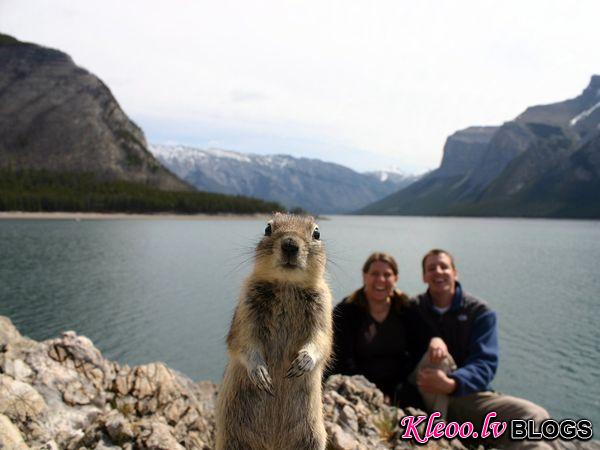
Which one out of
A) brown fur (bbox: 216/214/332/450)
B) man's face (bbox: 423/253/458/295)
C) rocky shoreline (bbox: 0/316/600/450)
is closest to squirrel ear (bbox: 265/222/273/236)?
brown fur (bbox: 216/214/332/450)

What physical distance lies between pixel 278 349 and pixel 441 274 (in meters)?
5.26

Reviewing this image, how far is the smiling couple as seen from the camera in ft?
30.3

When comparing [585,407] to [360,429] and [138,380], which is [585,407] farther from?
[138,380]

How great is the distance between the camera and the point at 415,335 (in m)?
9.64

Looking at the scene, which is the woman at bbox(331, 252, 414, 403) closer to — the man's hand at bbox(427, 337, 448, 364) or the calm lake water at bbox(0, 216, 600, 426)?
the calm lake water at bbox(0, 216, 600, 426)

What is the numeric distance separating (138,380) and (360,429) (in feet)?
15.4

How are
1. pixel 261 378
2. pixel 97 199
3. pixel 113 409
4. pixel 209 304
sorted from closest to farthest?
pixel 261 378 → pixel 113 409 → pixel 209 304 → pixel 97 199

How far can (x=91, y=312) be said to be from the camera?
31.1 meters

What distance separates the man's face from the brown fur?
15.3ft

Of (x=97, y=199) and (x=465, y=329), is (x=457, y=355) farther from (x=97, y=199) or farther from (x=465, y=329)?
(x=97, y=199)


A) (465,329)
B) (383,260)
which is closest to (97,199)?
(383,260)

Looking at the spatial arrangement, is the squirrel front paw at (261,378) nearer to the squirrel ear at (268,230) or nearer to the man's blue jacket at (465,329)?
the squirrel ear at (268,230)

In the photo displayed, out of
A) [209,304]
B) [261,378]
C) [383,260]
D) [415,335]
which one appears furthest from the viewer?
[209,304]

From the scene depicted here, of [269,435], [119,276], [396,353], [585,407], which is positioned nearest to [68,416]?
[269,435]
